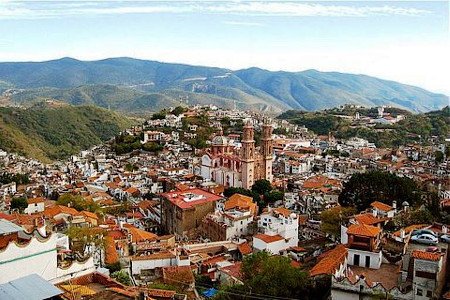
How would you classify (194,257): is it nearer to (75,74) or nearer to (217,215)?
(217,215)

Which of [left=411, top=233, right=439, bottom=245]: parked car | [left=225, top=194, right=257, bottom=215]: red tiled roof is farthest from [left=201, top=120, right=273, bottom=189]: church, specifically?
[left=411, top=233, right=439, bottom=245]: parked car

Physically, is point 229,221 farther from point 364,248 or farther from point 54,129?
point 54,129

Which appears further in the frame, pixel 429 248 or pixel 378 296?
pixel 429 248

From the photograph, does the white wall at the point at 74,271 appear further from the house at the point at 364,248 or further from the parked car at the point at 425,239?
the parked car at the point at 425,239

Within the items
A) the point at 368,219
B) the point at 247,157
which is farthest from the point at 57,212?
the point at 368,219

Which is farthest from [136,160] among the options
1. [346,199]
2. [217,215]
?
[346,199]

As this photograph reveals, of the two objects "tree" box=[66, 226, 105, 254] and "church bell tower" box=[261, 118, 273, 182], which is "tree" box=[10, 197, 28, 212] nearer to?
"tree" box=[66, 226, 105, 254]

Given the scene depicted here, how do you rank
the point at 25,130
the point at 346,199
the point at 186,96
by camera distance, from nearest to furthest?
1. the point at 346,199
2. the point at 25,130
3. the point at 186,96
